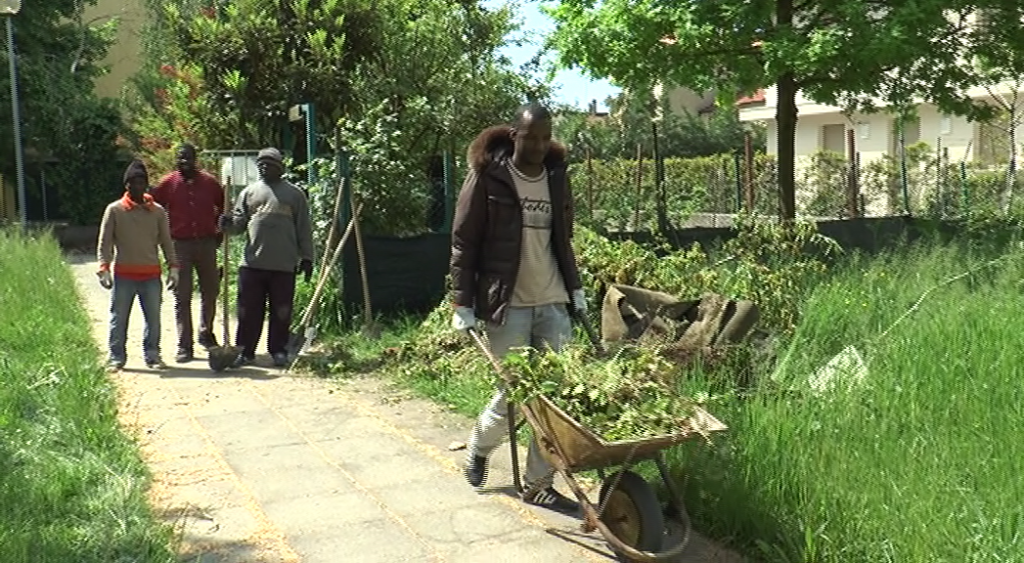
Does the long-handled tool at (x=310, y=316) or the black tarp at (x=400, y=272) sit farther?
the black tarp at (x=400, y=272)

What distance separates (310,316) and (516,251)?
4482 millimetres

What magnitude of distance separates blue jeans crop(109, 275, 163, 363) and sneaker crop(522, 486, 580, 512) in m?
4.81

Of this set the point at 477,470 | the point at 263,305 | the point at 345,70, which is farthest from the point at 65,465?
the point at 345,70

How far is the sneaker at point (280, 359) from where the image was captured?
892 centimetres

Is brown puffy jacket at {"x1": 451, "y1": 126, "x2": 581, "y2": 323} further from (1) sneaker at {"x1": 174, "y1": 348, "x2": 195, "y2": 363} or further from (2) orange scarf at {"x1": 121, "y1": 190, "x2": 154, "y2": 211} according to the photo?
(1) sneaker at {"x1": 174, "y1": 348, "x2": 195, "y2": 363}

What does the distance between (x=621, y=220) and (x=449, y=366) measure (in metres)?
4.37

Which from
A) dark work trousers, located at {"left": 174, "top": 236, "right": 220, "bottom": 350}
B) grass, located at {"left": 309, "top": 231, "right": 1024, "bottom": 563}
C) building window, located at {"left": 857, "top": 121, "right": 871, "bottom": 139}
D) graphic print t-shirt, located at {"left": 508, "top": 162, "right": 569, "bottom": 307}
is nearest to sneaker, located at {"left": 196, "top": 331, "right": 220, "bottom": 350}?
dark work trousers, located at {"left": 174, "top": 236, "right": 220, "bottom": 350}

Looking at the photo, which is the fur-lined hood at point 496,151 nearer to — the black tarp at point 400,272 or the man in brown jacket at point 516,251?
the man in brown jacket at point 516,251

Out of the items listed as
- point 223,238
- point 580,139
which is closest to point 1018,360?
point 223,238

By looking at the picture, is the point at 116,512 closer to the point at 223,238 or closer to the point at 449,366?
the point at 449,366

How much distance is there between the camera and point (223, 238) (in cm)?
934

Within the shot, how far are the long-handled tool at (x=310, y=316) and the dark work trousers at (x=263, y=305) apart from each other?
19 centimetres

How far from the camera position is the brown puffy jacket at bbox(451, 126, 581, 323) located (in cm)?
510

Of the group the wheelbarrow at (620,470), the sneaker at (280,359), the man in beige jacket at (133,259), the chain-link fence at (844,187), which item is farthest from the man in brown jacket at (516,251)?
the chain-link fence at (844,187)
